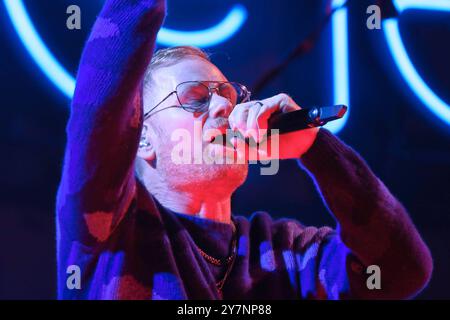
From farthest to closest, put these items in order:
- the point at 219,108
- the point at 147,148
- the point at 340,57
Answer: the point at 340,57 → the point at 147,148 → the point at 219,108

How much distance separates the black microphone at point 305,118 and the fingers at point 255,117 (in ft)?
0.04

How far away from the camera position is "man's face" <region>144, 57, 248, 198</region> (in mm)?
1087

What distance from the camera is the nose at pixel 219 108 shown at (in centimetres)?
108

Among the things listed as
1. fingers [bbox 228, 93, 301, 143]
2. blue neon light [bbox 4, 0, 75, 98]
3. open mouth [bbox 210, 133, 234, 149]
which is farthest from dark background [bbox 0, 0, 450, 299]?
fingers [bbox 228, 93, 301, 143]

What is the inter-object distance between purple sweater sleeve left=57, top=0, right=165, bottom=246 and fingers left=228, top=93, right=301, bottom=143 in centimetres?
15

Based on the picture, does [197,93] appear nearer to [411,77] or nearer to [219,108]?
[219,108]

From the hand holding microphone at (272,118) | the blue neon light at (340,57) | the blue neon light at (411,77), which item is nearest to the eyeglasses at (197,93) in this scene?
the hand holding microphone at (272,118)

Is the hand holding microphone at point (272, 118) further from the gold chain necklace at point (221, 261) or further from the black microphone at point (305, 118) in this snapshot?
the gold chain necklace at point (221, 261)

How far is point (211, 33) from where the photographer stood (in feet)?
4.97

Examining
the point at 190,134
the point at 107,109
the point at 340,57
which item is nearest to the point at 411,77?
the point at 340,57

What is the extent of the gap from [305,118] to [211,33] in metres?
0.81

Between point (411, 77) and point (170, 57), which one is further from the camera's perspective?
point (411, 77)

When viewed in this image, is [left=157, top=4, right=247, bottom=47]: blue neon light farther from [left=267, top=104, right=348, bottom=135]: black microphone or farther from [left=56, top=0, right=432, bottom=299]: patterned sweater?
[left=267, top=104, right=348, bottom=135]: black microphone
